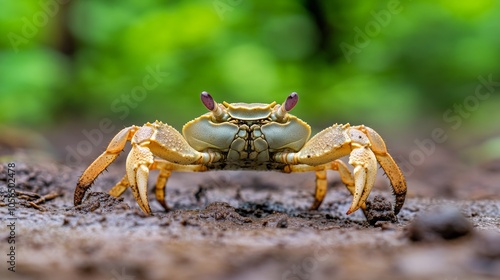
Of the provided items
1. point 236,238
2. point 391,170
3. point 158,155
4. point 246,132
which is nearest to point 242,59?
point 246,132

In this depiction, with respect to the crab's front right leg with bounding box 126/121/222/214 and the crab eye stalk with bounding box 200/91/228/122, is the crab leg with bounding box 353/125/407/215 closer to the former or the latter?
the crab eye stalk with bounding box 200/91/228/122

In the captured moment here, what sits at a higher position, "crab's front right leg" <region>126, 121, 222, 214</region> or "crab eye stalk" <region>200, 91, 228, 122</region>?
"crab eye stalk" <region>200, 91, 228, 122</region>

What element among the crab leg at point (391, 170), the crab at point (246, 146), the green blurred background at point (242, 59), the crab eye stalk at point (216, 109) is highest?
the green blurred background at point (242, 59)

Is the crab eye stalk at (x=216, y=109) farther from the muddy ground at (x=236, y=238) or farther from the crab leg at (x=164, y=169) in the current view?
the muddy ground at (x=236, y=238)

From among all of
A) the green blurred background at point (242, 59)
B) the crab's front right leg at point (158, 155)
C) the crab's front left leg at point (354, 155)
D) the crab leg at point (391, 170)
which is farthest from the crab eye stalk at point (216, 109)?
the green blurred background at point (242, 59)

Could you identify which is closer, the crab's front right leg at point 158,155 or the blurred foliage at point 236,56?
the crab's front right leg at point 158,155

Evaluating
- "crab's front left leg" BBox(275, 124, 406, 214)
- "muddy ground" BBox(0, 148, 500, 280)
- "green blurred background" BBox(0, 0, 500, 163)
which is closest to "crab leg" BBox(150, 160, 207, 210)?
"muddy ground" BBox(0, 148, 500, 280)

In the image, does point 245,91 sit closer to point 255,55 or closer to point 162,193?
point 255,55
